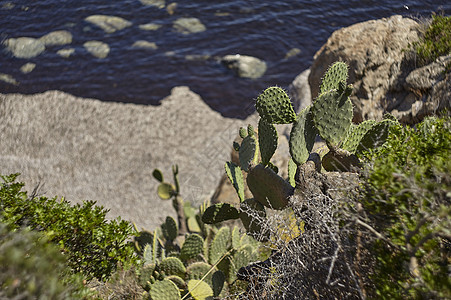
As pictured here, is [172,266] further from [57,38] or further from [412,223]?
[57,38]

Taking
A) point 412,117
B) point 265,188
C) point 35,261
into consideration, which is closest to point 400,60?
point 412,117

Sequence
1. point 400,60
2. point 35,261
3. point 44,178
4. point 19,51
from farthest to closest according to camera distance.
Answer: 1. point 19,51
2. point 44,178
3. point 400,60
4. point 35,261

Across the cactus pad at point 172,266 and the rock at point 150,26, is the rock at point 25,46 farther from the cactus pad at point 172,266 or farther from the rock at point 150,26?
the cactus pad at point 172,266

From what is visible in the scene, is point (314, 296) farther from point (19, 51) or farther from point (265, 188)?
point (19, 51)

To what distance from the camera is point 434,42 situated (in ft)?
18.9

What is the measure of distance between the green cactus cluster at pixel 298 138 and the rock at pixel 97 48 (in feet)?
33.5

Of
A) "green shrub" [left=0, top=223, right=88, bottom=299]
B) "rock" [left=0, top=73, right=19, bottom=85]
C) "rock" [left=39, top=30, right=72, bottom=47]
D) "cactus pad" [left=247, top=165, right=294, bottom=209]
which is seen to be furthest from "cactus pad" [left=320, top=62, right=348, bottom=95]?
"rock" [left=39, top=30, right=72, bottom=47]

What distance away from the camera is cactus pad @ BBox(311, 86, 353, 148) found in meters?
3.09

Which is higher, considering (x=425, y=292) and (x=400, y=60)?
(x=425, y=292)

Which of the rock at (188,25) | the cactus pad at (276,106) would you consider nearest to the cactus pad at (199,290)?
the cactus pad at (276,106)

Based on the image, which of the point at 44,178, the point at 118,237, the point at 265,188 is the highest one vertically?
the point at 265,188

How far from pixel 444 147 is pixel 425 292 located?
90 centimetres

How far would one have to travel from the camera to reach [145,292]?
3.72 m

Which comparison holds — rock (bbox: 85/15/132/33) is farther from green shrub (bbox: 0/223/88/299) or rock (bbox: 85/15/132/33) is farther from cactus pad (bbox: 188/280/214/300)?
green shrub (bbox: 0/223/88/299)
